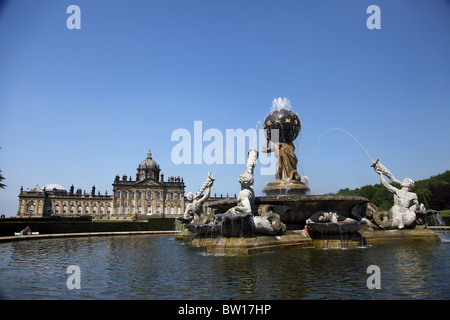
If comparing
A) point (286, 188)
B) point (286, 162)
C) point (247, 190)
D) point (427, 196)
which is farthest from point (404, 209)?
point (427, 196)

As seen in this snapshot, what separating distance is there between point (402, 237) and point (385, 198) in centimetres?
5122

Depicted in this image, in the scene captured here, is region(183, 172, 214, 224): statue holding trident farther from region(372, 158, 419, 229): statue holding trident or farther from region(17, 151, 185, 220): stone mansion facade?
region(17, 151, 185, 220): stone mansion facade

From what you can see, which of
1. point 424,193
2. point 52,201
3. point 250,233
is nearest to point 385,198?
point 424,193

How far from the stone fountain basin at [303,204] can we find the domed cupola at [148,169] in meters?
93.0

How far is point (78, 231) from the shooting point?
2164 cm

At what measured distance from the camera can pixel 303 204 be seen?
10383mm

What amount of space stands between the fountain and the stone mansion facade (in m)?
80.1

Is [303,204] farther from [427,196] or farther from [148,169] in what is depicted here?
[148,169]

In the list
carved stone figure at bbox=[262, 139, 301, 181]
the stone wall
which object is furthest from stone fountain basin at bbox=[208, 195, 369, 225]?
the stone wall

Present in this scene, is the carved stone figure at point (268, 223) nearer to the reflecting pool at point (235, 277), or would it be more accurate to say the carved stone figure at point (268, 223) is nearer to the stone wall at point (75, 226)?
the reflecting pool at point (235, 277)

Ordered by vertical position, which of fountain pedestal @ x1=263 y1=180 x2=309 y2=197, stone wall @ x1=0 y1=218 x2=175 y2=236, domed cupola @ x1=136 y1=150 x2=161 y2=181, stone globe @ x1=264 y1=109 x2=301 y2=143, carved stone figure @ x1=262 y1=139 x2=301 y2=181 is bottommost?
stone wall @ x1=0 y1=218 x2=175 y2=236

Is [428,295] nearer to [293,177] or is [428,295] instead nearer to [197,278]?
[197,278]

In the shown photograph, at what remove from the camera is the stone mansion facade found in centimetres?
9125
